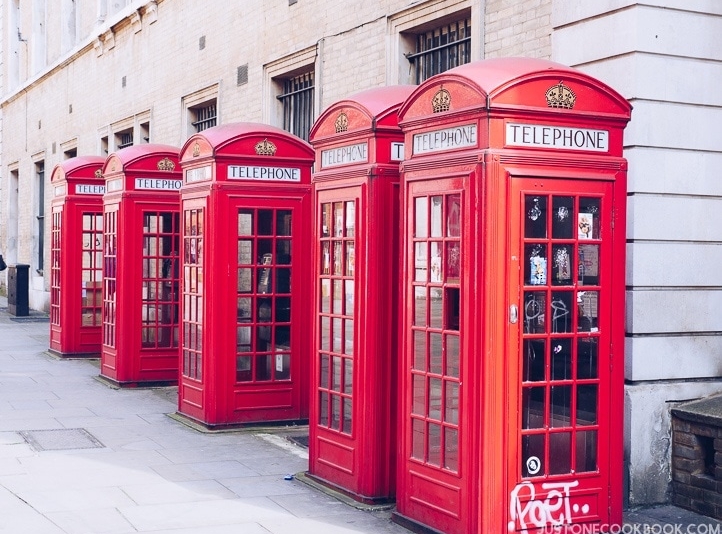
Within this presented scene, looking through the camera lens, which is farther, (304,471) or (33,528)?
(304,471)

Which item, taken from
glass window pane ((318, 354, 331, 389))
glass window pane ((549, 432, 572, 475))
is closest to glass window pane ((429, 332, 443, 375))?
glass window pane ((549, 432, 572, 475))

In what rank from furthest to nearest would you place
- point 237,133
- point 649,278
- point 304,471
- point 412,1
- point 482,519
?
point 412,1, point 237,133, point 304,471, point 649,278, point 482,519

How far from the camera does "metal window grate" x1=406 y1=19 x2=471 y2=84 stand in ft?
33.3

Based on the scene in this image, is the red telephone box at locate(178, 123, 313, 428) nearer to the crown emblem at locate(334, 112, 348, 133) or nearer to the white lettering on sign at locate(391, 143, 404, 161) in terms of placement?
the crown emblem at locate(334, 112, 348, 133)

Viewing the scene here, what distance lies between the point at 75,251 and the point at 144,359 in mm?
3338

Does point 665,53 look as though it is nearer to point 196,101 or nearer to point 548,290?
point 548,290

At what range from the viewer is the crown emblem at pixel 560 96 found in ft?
19.6

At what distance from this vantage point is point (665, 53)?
7.40 m

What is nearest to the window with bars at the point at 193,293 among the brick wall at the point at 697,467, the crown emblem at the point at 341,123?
the crown emblem at the point at 341,123

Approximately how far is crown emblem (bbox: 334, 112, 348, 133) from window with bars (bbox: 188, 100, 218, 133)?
8889 mm

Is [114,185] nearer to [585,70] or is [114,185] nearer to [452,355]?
[585,70]

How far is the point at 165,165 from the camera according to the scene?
40.7ft

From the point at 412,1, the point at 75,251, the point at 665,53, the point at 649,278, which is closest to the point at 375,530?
the point at 649,278

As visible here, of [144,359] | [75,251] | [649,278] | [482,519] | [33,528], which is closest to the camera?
[482,519]
